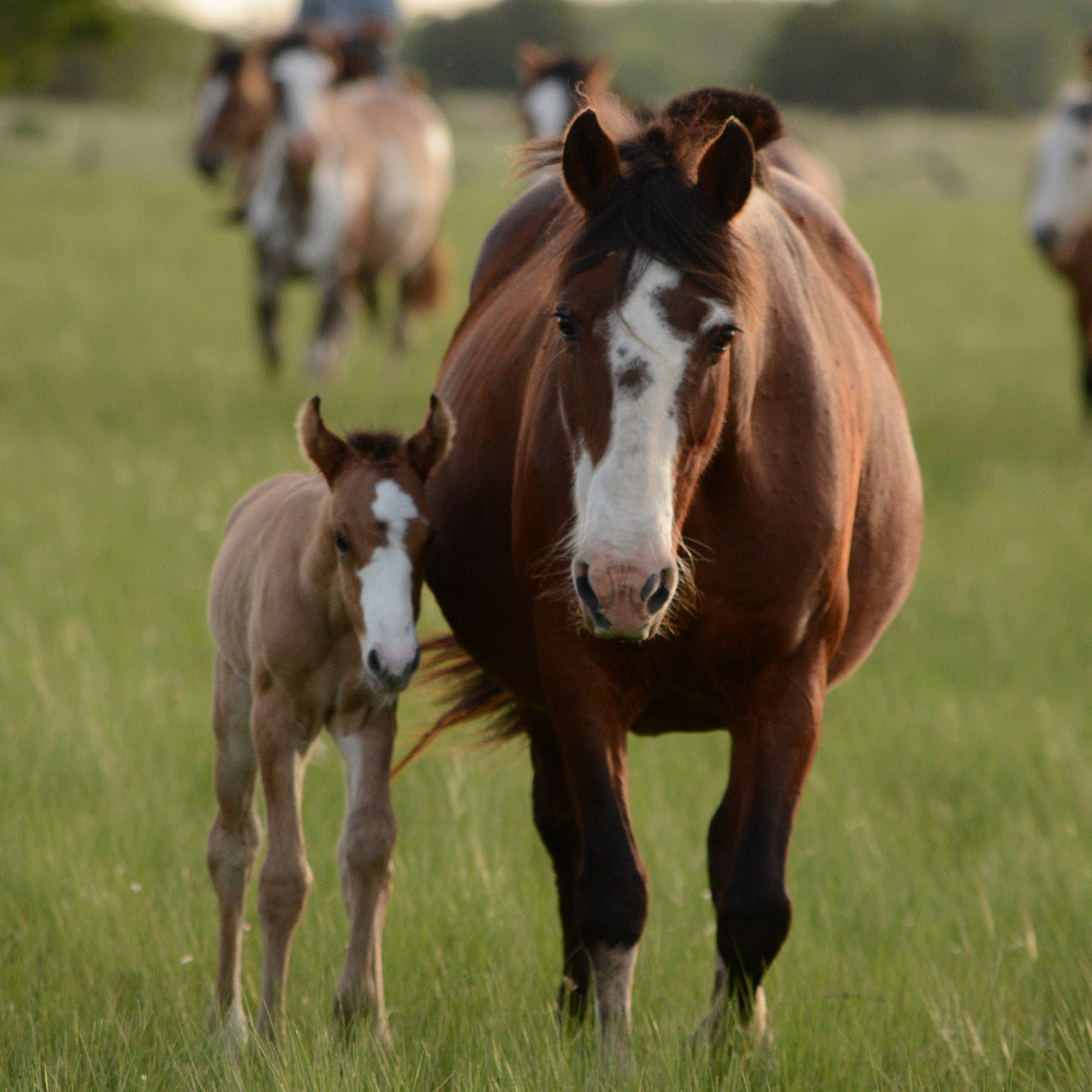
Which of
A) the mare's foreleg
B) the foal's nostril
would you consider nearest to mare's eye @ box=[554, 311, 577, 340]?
the foal's nostril

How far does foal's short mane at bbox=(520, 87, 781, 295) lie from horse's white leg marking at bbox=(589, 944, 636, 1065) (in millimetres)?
1239

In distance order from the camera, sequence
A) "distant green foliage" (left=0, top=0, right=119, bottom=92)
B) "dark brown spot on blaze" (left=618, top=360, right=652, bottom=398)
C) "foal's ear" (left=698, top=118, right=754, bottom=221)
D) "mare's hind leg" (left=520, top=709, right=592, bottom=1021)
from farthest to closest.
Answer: "distant green foliage" (left=0, top=0, right=119, bottom=92)
"mare's hind leg" (left=520, top=709, right=592, bottom=1021)
"foal's ear" (left=698, top=118, right=754, bottom=221)
"dark brown spot on blaze" (left=618, top=360, right=652, bottom=398)

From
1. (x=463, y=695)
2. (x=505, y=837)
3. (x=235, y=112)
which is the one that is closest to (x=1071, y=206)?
(x=235, y=112)

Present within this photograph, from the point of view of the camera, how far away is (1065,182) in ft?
34.2

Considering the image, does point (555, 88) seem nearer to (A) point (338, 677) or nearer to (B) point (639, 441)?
(A) point (338, 677)

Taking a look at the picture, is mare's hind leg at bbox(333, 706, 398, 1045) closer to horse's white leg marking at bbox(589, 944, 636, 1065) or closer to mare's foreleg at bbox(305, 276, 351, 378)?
horse's white leg marking at bbox(589, 944, 636, 1065)

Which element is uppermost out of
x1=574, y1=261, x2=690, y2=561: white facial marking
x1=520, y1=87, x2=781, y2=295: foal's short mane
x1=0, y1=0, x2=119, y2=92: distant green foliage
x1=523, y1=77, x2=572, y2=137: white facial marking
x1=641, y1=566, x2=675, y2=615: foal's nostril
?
x1=520, y1=87, x2=781, y2=295: foal's short mane

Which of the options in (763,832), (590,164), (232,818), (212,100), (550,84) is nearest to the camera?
(590,164)

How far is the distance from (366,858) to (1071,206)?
350 inches

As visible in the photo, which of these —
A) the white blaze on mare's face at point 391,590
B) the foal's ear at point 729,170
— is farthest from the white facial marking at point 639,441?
the white blaze on mare's face at point 391,590

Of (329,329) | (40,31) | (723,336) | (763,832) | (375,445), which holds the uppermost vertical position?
(723,336)

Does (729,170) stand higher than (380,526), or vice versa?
(729,170)

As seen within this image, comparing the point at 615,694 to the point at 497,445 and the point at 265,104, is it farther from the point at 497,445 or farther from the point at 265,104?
the point at 265,104

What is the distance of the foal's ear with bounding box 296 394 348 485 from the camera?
9.68ft
